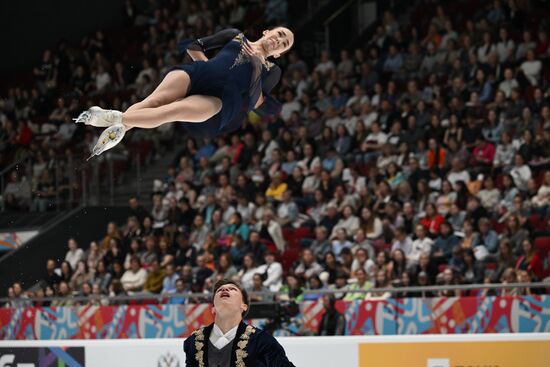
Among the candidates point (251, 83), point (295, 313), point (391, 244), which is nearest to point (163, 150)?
point (391, 244)

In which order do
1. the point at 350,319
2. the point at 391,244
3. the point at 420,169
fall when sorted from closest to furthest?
1. the point at 350,319
2. the point at 391,244
3. the point at 420,169

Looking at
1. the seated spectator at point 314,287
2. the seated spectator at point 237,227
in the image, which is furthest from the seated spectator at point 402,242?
the seated spectator at point 237,227

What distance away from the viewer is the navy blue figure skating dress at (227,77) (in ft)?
22.0

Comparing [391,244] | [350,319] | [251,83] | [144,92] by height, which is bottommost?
[350,319]

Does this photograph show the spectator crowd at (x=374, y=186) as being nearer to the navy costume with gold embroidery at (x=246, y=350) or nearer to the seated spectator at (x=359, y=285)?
the seated spectator at (x=359, y=285)

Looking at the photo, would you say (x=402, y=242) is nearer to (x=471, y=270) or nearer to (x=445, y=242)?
(x=445, y=242)

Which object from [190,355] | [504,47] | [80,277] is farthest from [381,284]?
[190,355]

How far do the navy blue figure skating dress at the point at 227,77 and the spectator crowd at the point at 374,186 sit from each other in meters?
3.92

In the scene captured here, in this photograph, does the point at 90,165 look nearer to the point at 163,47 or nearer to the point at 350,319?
the point at 163,47

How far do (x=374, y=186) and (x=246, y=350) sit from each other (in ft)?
25.0

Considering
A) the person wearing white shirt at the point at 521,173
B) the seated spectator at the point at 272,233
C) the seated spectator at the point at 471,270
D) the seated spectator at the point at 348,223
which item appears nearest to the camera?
the seated spectator at the point at 471,270

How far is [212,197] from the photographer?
14.2m

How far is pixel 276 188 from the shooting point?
1404 centimetres

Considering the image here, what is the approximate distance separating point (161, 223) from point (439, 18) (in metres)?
5.12
